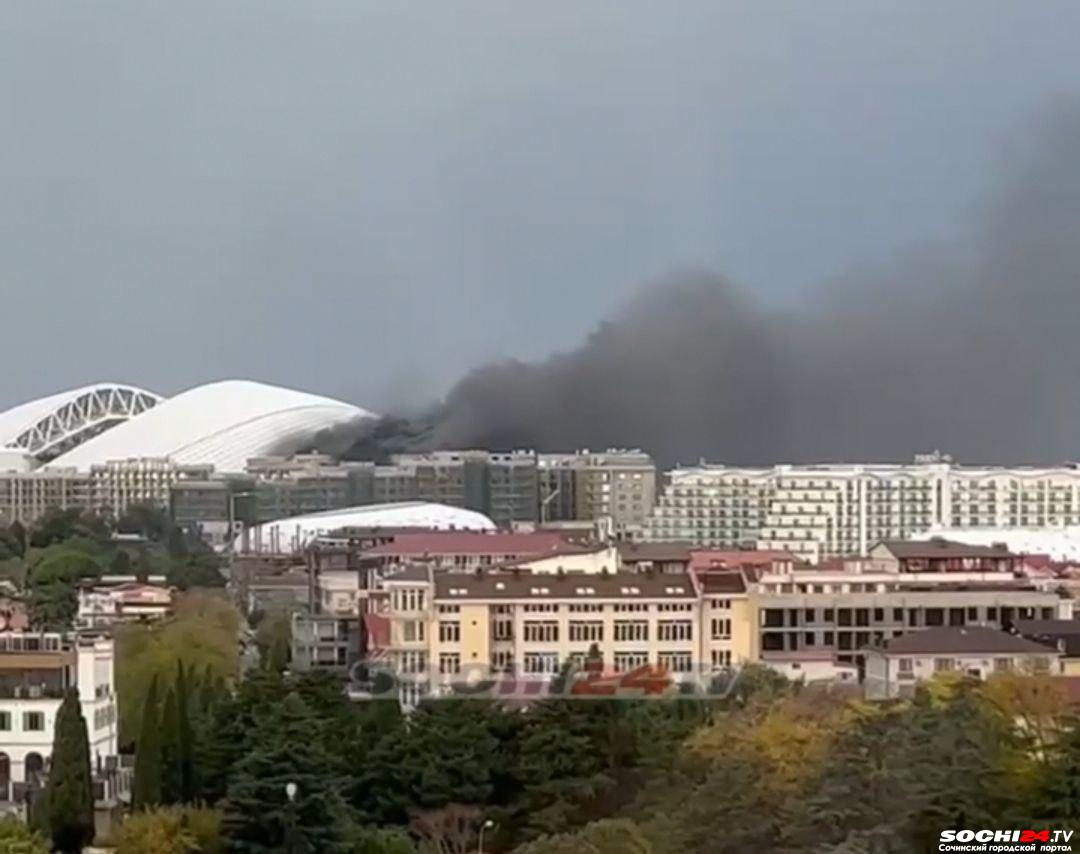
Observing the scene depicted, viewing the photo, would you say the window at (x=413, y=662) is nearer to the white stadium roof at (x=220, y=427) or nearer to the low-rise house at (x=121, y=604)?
the low-rise house at (x=121, y=604)

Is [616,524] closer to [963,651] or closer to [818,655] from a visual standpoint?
[818,655]

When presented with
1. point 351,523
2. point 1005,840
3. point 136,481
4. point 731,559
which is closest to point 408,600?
point 731,559

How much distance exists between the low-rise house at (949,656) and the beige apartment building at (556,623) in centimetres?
97

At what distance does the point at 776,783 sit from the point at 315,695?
205cm

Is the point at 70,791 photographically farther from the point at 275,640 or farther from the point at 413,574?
the point at 413,574

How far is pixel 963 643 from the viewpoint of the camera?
27.7 ft

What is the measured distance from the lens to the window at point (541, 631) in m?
9.91

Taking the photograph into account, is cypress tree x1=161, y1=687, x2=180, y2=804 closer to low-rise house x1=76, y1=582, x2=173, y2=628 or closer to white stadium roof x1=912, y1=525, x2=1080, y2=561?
low-rise house x1=76, y1=582, x2=173, y2=628

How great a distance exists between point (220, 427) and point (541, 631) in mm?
13822

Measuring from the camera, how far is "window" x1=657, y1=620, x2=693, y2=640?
997cm

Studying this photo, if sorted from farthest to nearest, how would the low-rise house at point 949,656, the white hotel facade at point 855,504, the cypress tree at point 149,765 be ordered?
the white hotel facade at point 855,504
the low-rise house at point 949,656
the cypress tree at point 149,765

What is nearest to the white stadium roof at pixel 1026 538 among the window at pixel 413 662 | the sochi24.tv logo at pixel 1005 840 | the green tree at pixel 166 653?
the window at pixel 413 662

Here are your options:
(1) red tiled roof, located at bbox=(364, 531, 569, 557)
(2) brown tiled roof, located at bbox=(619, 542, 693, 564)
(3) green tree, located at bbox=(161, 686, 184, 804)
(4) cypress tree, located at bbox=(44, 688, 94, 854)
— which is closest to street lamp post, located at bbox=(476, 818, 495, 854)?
(3) green tree, located at bbox=(161, 686, 184, 804)

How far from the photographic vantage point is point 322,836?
20.2 ft
